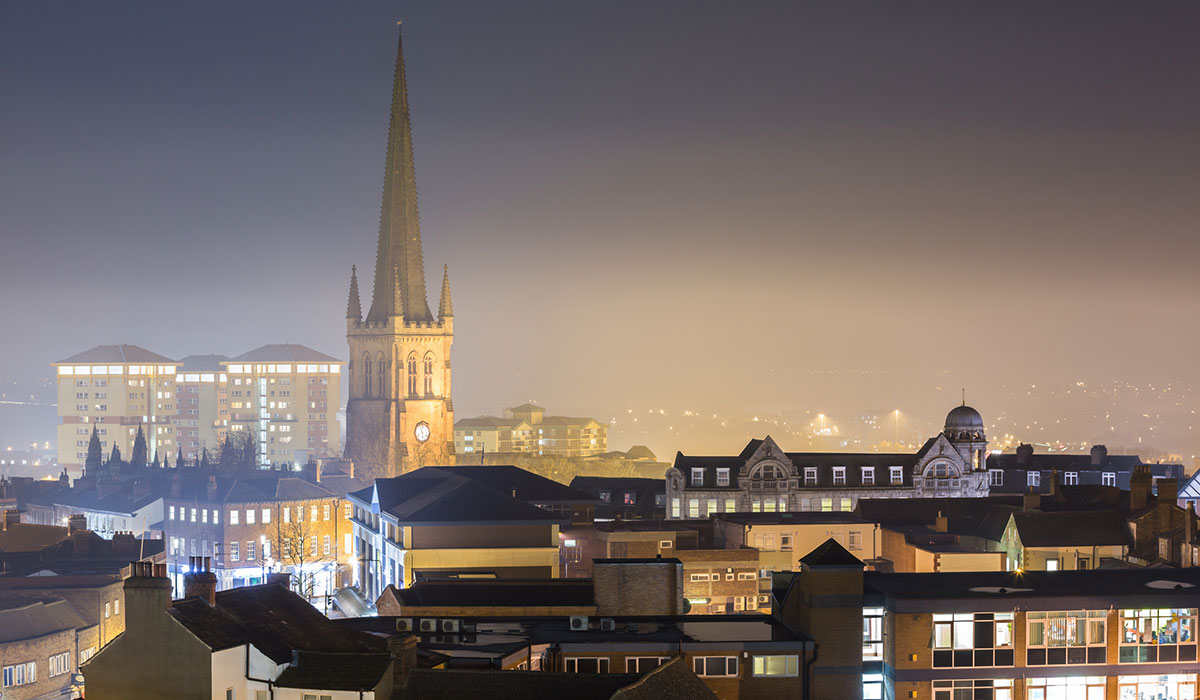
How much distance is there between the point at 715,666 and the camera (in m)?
52.4

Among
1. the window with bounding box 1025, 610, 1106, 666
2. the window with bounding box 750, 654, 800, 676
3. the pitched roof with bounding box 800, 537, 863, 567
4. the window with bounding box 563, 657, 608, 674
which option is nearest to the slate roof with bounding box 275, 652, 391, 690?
the window with bounding box 563, 657, 608, 674

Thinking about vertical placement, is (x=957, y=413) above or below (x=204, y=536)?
above

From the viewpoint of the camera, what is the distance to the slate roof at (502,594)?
62.3m

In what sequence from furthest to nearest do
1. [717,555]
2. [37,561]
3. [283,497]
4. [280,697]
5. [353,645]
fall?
[283,497]
[37,561]
[717,555]
[353,645]
[280,697]

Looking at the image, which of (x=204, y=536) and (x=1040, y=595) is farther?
(x=204, y=536)

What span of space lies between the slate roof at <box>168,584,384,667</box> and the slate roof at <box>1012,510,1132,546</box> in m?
41.9

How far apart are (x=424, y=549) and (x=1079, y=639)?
37192mm

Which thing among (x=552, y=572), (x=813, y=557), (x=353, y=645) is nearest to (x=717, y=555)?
(x=552, y=572)

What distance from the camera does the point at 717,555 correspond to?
80.5 m

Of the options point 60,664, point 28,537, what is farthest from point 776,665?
point 28,537

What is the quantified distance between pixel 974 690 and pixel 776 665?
7.54m

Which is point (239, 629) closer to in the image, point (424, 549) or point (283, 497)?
point (424, 549)

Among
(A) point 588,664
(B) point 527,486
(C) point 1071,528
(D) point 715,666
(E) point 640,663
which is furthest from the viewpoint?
(B) point 527,486

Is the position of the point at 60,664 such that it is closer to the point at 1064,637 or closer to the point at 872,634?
the point at 872,634
